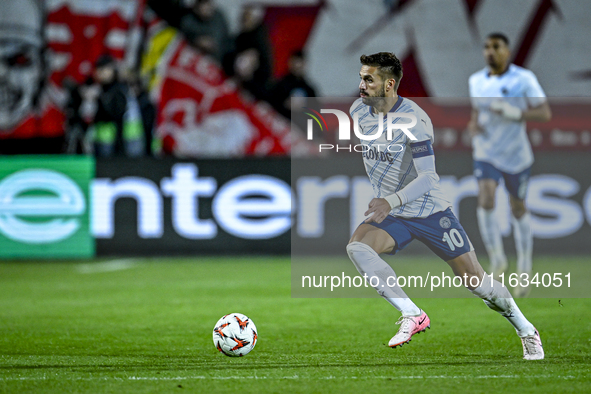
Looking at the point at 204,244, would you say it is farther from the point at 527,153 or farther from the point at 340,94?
the point at 527,153

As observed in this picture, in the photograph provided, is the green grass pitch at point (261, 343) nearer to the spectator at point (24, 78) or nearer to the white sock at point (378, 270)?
the white sock at point (378, 270)

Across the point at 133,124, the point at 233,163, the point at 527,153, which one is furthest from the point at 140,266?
the point at 527,153

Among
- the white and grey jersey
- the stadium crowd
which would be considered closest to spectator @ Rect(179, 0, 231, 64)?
the stadium crowd

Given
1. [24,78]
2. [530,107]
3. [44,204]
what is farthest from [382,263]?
[24,78]

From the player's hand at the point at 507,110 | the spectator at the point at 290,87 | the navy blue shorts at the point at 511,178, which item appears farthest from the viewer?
the spectator at the point at 290,87

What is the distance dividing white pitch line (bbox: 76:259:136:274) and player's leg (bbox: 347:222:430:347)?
563 cm

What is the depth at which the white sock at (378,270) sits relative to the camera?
4.73 meters

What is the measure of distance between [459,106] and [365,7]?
2.18m

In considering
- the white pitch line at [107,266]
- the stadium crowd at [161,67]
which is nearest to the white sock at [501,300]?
the white pitch line at [107,266]

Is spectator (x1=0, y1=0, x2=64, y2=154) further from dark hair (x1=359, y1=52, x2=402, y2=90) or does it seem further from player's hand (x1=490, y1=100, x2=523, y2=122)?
dark hair (x1=359, y1=52, x2=402, y2=90)

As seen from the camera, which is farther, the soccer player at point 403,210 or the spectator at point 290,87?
the spectator at point 290,87

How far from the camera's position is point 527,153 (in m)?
7.91

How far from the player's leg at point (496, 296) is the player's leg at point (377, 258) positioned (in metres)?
0.35

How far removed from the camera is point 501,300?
4.60 m
